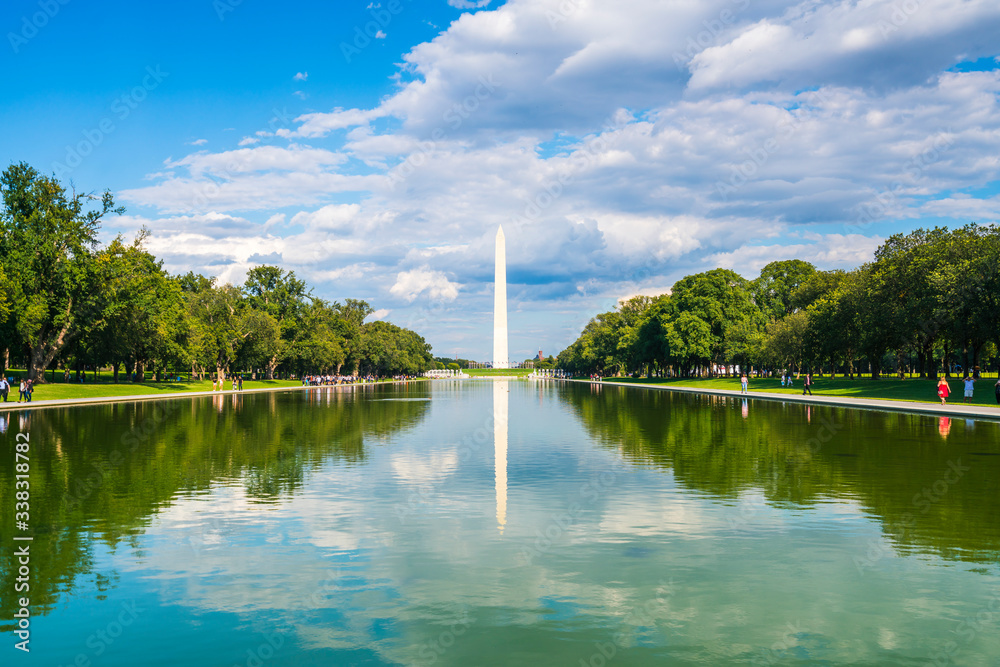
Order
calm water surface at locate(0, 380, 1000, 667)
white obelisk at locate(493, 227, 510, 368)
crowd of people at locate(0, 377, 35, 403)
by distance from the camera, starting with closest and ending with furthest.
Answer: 1. calm water surface at locate(0, 380, 1000, 667)
2. crowd of people at locate(0, 377, 35, 403)
3. white obelisk at locate(493, 227, 510, 368)

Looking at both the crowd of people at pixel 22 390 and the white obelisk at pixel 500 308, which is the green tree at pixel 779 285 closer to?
the white obelisk at pixel 500 308

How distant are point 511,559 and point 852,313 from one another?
71836mm

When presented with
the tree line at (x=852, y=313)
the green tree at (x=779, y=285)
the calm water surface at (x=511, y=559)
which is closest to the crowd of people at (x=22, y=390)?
the calm water surface at (x=511, y=559)

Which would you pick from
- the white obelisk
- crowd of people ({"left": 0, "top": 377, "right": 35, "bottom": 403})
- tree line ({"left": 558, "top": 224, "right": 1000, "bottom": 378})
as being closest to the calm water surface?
crowd of people ({"left": 0, "top": 377, "right": 35, "bottom": 403})

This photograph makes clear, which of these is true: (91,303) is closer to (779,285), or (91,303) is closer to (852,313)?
(852,313)

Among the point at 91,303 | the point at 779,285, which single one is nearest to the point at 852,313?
the point at 779,285

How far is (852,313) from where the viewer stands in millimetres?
71938

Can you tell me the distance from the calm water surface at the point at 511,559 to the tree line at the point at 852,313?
38896 millimetres

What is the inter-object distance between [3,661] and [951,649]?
872 cm

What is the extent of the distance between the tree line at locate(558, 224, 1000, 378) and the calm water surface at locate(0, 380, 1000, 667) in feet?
128

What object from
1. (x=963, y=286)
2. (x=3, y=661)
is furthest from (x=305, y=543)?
(x=963, y=286)

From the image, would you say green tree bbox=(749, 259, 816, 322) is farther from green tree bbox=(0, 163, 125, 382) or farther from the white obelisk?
green tree bbox=(0, 163, 125, 382)

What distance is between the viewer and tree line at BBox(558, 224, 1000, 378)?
174 ft

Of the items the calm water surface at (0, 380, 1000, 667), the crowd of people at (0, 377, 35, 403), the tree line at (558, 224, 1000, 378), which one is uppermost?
the tree line at (558, 224, 1000, 378)
